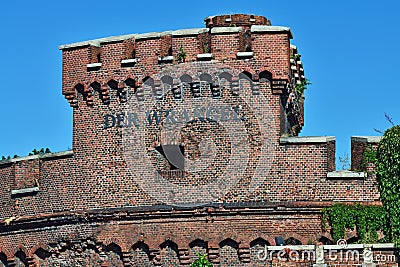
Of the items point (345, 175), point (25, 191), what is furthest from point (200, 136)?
point (25, 191)

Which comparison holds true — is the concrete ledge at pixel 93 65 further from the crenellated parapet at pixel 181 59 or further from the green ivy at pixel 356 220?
the green ivy at pixel 356 220

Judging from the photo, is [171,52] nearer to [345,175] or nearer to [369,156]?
[345,175]

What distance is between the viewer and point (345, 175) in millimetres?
40125

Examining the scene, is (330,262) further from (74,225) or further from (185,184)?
(74,225)

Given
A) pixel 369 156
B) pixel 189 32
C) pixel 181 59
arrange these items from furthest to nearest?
pixel 189 32
pixel 181 59
pixel 369 156

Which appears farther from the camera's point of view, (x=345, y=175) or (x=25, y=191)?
(x=25, y=191)

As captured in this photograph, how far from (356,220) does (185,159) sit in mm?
5014

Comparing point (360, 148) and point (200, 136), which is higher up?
point (200, 136)

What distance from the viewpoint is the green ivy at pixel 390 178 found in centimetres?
3878

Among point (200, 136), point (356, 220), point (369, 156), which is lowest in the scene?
point (356, 220)

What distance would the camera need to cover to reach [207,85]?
41.2 m

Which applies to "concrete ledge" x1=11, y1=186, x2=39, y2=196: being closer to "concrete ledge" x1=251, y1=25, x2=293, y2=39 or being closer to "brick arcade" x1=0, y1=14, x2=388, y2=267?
"brick arcade" x1=0, y1=14, x2=388, y2=267

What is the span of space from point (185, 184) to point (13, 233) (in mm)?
5957

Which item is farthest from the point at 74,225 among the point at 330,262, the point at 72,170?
the point at 330,262
